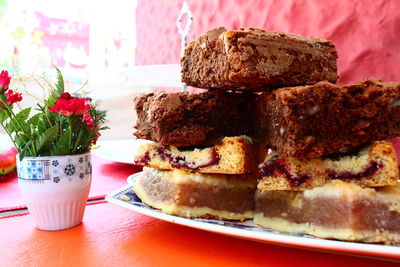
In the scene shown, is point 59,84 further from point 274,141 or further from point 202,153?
point 274,141

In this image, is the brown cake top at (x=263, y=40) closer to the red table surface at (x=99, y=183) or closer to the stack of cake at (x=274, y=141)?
the stack of cake at (x=274, y=141)

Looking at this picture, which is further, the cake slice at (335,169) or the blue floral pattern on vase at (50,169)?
the blue floral pattern on vase at (50,169)

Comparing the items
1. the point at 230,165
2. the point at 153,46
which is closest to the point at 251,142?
the point at 230,165

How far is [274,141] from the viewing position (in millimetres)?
896

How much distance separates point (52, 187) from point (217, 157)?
16.3 inches

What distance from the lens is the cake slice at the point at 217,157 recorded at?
939 millimetres

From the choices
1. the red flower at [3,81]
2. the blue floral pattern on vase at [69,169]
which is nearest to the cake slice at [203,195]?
the blue floral pattern on vase at [69,169]

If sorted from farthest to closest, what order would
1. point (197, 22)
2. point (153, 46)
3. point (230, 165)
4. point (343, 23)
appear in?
point (153, 46), point (197, 22), point (343, 23), point (230, 165)

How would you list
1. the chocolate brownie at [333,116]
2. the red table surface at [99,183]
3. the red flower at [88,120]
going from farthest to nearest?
the red table surface at [99,183]
the red flower at [88,120]
the chocolate brownie at [333,116]

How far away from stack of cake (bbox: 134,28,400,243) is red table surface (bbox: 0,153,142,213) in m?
0.33

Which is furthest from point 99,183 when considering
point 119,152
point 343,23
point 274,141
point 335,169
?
point 343,23

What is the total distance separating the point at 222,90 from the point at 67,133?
0.42 m

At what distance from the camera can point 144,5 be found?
4.17 meters

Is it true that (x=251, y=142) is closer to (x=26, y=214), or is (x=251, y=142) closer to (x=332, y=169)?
A: (x=332, y=169)
